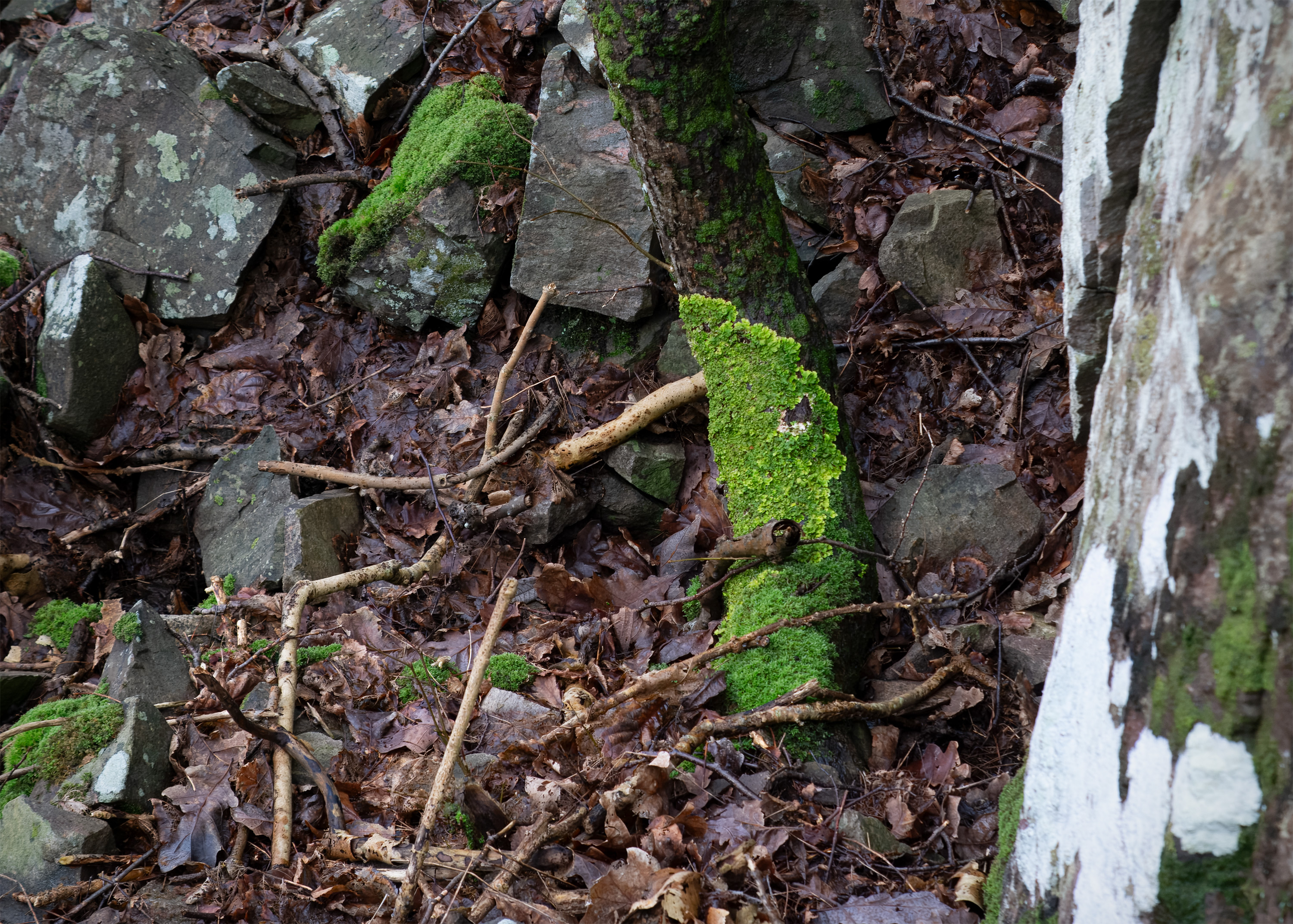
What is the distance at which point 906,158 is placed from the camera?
4629 mm

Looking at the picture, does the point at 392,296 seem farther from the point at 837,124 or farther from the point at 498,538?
the point at 837,124

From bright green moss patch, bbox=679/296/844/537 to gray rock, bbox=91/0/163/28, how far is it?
261 inches

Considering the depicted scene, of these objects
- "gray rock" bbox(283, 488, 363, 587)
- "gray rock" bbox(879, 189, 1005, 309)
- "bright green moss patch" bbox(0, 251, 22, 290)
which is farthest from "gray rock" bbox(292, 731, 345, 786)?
"bright green moss patch" bbox(0, 251, 22, 290)

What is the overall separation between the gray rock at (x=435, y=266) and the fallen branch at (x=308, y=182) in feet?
2.96

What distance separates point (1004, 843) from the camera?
187 centimetres

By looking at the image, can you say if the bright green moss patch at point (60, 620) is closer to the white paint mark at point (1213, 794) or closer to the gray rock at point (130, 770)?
the gray rock at point (130, 770)

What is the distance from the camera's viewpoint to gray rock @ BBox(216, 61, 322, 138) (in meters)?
5.89

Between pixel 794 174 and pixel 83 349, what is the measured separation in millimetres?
5102

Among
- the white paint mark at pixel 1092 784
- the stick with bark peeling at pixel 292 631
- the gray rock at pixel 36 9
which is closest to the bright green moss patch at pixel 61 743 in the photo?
the stick with bark peeling at pixel 292 631

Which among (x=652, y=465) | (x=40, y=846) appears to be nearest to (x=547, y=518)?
(x=652, y=465)

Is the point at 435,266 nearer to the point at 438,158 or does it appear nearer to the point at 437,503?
the point at 438,158

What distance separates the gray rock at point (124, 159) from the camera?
598cm

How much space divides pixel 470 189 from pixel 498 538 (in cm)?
233

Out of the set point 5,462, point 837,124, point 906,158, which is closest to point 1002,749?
point 906,158
